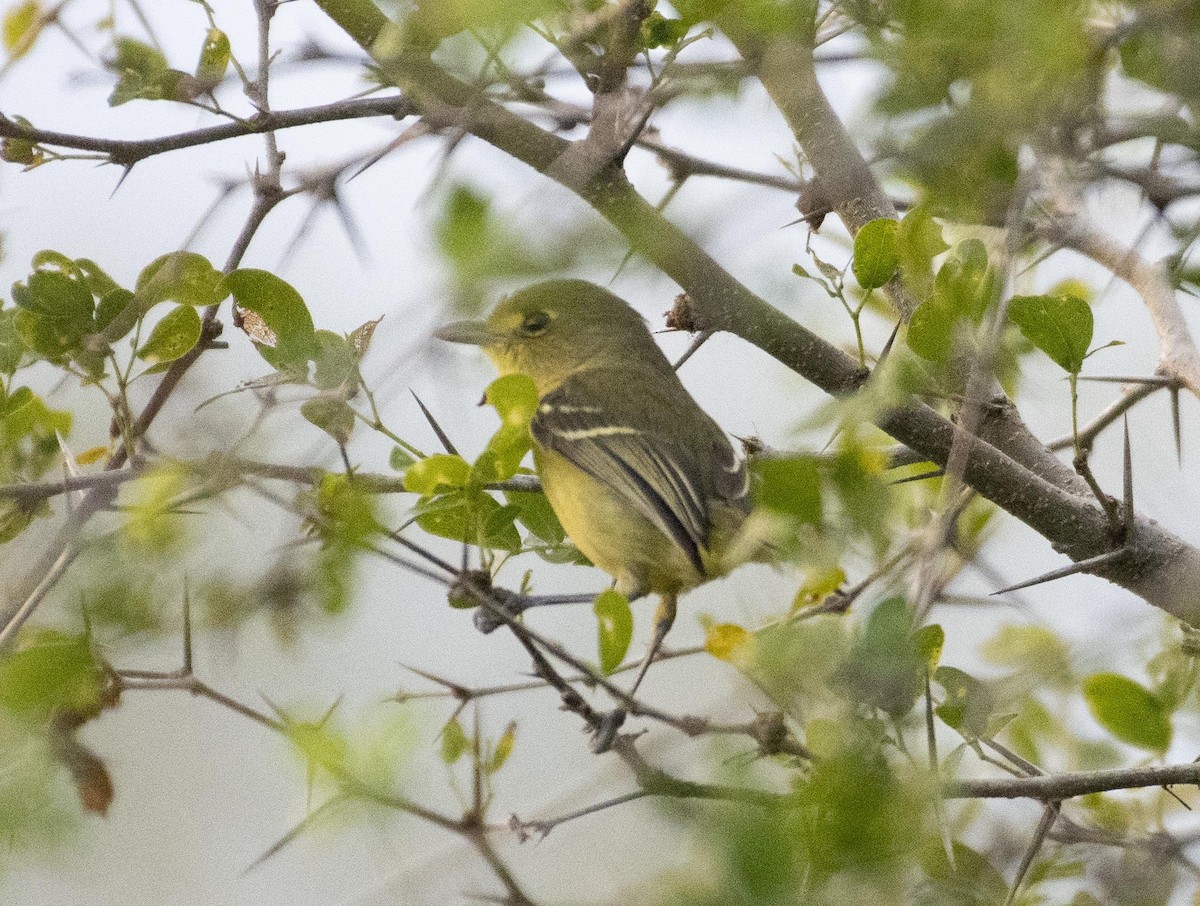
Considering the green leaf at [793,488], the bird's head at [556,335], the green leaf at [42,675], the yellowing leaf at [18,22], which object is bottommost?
the green leaf at [42,675]

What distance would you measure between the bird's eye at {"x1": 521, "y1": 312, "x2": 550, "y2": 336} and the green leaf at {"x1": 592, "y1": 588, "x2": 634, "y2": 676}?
2.77 m

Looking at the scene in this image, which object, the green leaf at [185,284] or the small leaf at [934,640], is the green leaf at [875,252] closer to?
the small leaf at [934,640]

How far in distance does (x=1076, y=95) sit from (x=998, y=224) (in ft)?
1.44

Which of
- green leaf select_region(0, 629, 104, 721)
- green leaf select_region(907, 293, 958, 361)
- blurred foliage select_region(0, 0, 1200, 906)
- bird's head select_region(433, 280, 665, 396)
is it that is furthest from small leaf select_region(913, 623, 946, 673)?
bird's head select_region(433, 280, 665, 396)

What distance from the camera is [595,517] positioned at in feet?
11.5

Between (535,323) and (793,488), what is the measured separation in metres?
3.57

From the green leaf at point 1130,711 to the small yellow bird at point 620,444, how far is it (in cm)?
98

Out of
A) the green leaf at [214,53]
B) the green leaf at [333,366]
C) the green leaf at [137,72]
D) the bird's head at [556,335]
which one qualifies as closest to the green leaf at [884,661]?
the green leaf at [333,366]

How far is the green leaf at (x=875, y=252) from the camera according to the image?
7.56 feet

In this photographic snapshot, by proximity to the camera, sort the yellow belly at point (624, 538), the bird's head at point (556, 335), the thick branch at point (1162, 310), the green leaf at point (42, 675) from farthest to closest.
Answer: the bird's head at point (556, 335) → the yellow belly at point (624, 538) → the thick branch at point (1162, 310) → the green leaf at point (42, 675)

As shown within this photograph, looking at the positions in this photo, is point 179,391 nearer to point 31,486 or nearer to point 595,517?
point 31,486

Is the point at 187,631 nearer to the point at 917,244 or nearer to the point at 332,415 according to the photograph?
the point at 332,415

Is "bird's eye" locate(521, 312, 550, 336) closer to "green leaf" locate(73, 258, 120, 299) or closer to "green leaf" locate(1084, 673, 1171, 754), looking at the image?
"green leaf" locate(73, 258, 120, 299)

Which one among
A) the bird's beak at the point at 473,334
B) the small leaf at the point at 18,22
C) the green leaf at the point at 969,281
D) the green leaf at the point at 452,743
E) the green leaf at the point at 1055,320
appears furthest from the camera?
the bird's beak at the point at 473,334
